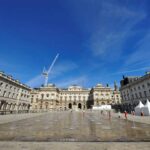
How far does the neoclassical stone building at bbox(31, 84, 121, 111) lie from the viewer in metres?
91.9

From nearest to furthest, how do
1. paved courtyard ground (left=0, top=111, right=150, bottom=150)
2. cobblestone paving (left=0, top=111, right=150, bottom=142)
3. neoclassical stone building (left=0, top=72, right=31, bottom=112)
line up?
paved courtyard ground (left=0, top=111, right=150, bottom=150)
cobblestone paving (left=0, top=111, right=150, bottom=142)
neoclassical stone building (left=0, top=72, right=31, bottom=112)

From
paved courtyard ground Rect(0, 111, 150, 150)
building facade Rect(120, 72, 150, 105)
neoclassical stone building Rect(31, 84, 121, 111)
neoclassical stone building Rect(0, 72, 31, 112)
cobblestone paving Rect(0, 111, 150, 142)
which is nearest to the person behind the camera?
paved courtyard ground Rect(0, 111, 150, 150)

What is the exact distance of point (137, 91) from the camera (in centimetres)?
5234

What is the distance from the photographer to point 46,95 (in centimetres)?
9631

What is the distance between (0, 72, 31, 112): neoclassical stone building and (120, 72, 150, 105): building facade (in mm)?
49274

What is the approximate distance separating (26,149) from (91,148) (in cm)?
290

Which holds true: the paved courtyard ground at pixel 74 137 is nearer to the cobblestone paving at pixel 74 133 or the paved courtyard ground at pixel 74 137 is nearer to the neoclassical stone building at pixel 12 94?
the cobblestone paving at pixel 74 133

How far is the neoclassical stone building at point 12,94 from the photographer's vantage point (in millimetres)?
44659

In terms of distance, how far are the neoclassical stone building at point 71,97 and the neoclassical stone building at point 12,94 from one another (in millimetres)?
29444

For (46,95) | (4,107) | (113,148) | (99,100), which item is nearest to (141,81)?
(99,100)

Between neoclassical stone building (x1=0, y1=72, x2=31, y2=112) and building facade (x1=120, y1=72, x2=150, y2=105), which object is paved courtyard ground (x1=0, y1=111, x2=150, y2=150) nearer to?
neoclassical stone building (x1=0, y1=72, x2=31, y2=112)

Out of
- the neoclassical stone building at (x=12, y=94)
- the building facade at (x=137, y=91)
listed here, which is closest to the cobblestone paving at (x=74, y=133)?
the neoclassical stone building at (x=12, y=94)

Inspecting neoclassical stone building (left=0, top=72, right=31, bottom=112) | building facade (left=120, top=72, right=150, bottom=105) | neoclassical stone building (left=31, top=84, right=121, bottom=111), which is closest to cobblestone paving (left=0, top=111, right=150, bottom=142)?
neoclassical stone building (left=0, top=72, right=31, bottom=112)

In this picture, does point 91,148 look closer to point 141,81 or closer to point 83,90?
point 141,81
